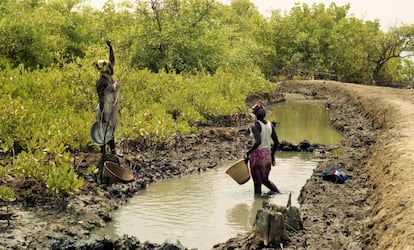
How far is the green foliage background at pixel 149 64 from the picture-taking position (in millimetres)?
11609

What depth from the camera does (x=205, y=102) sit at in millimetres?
20812

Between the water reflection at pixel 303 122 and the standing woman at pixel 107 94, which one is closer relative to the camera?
the standing woman at pixel 107 94

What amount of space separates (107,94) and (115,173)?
5.92 feet

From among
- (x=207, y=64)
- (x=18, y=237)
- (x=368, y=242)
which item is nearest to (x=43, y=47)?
(x=207, y=64)

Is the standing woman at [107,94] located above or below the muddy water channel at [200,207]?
above

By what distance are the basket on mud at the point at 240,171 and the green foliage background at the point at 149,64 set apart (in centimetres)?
334

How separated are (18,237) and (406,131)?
11.4 metres

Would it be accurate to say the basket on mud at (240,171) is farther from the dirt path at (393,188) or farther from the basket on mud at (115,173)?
the dirt path at (393,188)

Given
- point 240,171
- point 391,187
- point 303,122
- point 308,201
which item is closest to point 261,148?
point 240,171

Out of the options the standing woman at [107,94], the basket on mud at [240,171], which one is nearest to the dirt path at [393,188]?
the basket on mud at [240,171]

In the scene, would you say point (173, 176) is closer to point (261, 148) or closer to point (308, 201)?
point (261, 148)

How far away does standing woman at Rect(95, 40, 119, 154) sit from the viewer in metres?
11.4

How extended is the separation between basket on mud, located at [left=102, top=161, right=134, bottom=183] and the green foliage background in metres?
0.73

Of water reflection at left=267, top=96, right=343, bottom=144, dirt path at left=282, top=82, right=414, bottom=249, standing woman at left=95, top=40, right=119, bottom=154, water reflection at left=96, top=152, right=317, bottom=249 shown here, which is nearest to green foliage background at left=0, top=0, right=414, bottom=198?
standing woman at left=95, top=40, right=119, bottom=154
